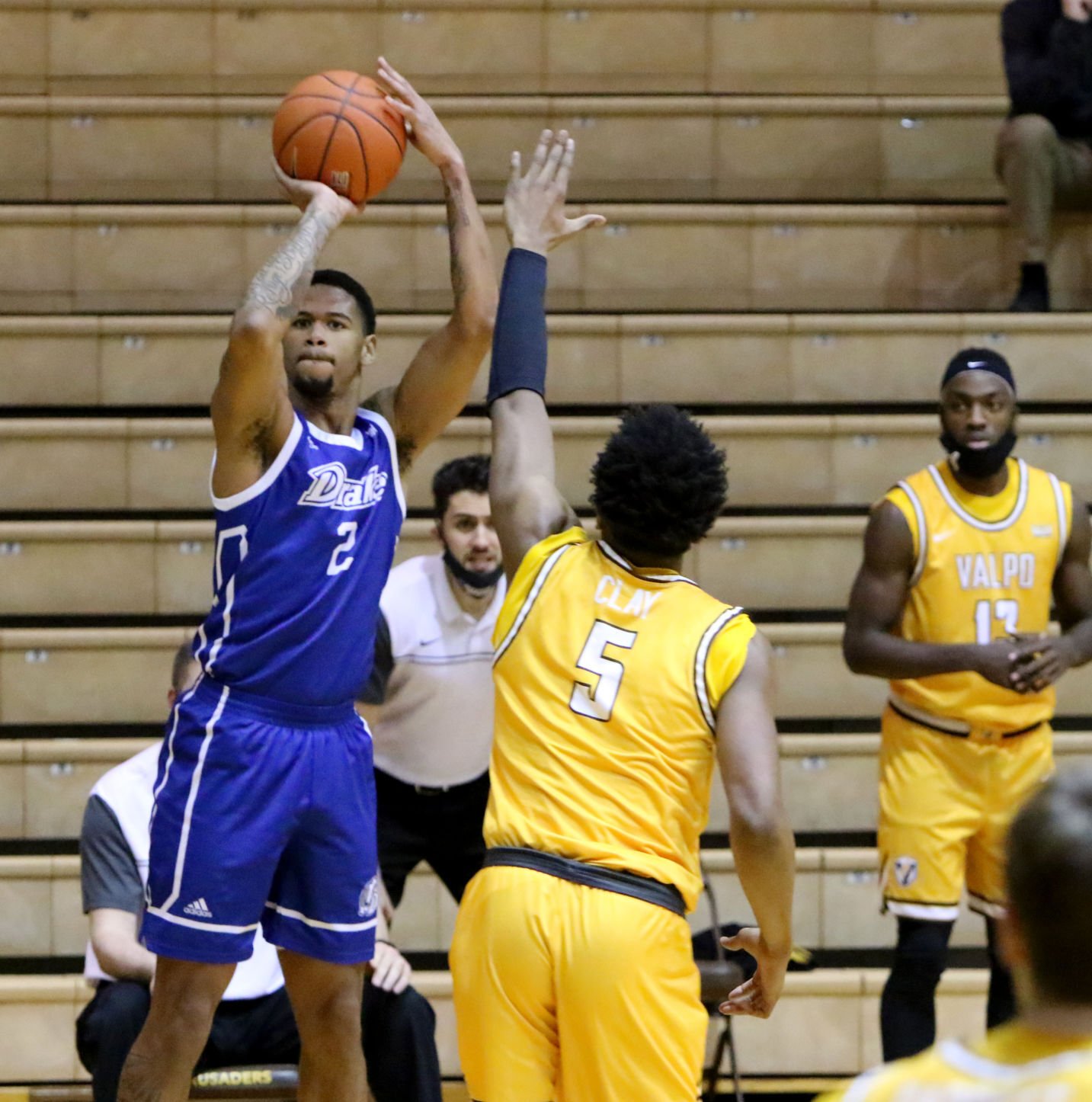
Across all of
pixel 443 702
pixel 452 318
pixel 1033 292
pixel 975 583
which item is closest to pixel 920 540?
pixel 975 583

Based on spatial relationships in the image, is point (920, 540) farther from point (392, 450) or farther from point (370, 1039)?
point (370, 1039)

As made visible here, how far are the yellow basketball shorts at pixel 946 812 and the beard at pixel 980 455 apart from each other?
2.50ft

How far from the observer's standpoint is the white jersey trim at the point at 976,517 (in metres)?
5.27

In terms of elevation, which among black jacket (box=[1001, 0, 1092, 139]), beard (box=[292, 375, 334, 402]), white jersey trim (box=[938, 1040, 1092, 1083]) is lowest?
white jersey trim (box=[938, 1040, 1092, 1083])

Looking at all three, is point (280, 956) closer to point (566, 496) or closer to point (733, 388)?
point (566, 496)

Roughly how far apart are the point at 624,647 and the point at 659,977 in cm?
54

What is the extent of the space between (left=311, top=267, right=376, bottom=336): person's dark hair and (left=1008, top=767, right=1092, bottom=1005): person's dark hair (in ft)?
8.63

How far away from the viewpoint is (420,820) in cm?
527

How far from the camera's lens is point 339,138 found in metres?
3.84

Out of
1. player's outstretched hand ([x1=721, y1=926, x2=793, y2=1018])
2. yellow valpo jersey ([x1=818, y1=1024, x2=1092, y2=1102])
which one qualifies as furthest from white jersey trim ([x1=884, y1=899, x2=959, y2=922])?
yellow valpo jersey ([x1=818, y1=1024, x2=1092, y2=1102])

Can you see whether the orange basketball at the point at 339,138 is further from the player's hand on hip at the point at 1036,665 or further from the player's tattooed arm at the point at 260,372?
the player's hand on hip at the point at 1036,665

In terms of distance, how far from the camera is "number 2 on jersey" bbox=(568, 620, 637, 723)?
3033mm

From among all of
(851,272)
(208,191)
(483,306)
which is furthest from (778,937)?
(208,191)

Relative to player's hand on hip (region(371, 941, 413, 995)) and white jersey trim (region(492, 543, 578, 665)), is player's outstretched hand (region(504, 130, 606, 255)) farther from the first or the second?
player's hand on hip (region(371, 941, 413, 995))
